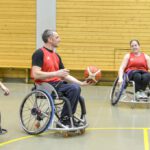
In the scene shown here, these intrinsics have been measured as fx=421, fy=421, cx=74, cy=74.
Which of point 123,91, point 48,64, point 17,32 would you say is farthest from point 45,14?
point 48,64

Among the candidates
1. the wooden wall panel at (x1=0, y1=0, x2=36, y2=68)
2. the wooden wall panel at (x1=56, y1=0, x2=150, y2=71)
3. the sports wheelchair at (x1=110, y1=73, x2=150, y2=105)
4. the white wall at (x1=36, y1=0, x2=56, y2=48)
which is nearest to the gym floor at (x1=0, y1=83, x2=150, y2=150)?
the sports wheelchair at (x1=110, y1=73, x2=150, y2=105)

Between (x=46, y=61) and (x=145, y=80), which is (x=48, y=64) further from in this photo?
(x=145, y=80)

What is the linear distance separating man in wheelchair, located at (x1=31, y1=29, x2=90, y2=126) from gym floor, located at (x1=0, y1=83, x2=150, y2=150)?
294 millimetres

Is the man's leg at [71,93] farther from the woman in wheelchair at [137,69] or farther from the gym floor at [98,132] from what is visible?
the woman in wheelchair at [137,69]

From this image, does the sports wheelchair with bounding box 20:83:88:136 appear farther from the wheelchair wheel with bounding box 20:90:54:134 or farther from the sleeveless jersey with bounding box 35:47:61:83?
the sleeveless jersey with bounding box 35:47:61:83

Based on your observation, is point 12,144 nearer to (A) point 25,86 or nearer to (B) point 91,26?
(A) point 25,86

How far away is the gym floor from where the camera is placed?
13.3 feet

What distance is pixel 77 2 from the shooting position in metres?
8.74

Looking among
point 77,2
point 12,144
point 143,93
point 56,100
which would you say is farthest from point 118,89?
point 77,2

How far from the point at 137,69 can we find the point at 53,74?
2279 millimetres

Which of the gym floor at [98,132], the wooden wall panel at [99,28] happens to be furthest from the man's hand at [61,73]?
the wooden wall panel at [99,28]

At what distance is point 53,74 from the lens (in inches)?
170

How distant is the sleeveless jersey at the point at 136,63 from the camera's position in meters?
6.29

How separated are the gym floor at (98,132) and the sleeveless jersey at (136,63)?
57 centimetres
